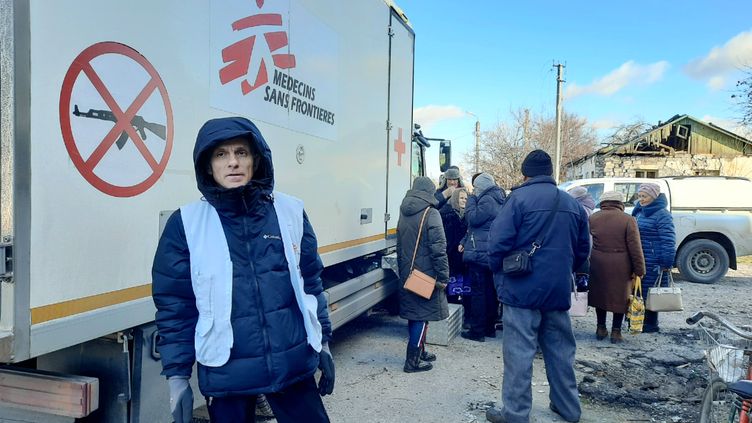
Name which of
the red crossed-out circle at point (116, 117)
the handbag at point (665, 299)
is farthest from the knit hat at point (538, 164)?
the handbag at point (665, 299)

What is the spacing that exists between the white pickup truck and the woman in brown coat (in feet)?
15.4

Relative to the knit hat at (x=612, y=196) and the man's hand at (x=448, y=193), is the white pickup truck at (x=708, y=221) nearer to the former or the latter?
the man's hand at (x=448, y=193)

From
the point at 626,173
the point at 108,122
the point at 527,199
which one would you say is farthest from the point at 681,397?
the point at 626,173

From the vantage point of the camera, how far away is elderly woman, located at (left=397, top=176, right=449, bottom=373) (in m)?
4.87

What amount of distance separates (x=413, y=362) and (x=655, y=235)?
3.48 meters

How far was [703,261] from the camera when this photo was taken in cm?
1057

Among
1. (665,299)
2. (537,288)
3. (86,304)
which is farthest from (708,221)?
(86,304)

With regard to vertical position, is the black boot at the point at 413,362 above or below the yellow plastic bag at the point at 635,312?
below


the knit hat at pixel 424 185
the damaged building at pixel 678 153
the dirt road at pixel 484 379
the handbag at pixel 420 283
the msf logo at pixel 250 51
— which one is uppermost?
the damaged building at pixel 678 153

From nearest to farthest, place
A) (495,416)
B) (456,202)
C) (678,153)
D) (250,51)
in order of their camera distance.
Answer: (250,51)
(495,416)
(456,202)
(678,153)

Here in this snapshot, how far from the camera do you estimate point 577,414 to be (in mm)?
3912

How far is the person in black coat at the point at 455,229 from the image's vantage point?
21.5 ft

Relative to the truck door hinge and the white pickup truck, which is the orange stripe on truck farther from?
the white pickup truck

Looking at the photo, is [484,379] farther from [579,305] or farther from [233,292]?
[233,292]
